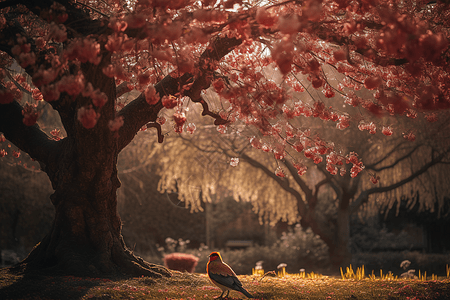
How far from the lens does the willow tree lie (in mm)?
2883

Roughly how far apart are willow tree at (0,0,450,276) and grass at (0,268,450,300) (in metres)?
Result: 0.41

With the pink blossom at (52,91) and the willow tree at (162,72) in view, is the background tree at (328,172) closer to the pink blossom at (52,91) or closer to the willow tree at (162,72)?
the willow tree at (162,72)

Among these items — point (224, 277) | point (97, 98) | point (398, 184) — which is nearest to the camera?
point (97, 98)

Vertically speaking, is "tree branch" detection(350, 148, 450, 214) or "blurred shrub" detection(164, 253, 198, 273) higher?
"tree branch" detection(350, 148, 450, 214)

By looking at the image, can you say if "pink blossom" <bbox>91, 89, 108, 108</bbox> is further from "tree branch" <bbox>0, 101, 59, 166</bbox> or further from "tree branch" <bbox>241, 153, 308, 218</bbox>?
"tree branch" <bbox>241, 153, 308, 218</bbox>

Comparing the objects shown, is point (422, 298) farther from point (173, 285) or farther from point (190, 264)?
point (190, 264)

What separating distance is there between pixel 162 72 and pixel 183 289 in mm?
2465

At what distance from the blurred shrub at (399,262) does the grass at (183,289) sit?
7.75m

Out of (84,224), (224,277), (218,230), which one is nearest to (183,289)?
(224,277)

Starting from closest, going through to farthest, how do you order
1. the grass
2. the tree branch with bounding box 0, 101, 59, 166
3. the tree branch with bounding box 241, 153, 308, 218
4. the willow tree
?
the willow tree
the grass
the tree branch with bounding box 0, 101, 59, 166
the tree branch with bounding box 241, 153, 308, 218

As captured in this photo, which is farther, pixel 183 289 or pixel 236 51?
pixel 236 51

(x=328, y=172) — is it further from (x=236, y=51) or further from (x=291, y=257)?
(x=236, y=51)

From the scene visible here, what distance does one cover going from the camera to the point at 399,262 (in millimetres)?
12977

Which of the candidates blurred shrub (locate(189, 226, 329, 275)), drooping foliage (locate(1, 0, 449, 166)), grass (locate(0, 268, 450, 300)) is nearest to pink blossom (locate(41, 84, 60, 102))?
drooping foliage (locate(1, 0, 449, 166))
